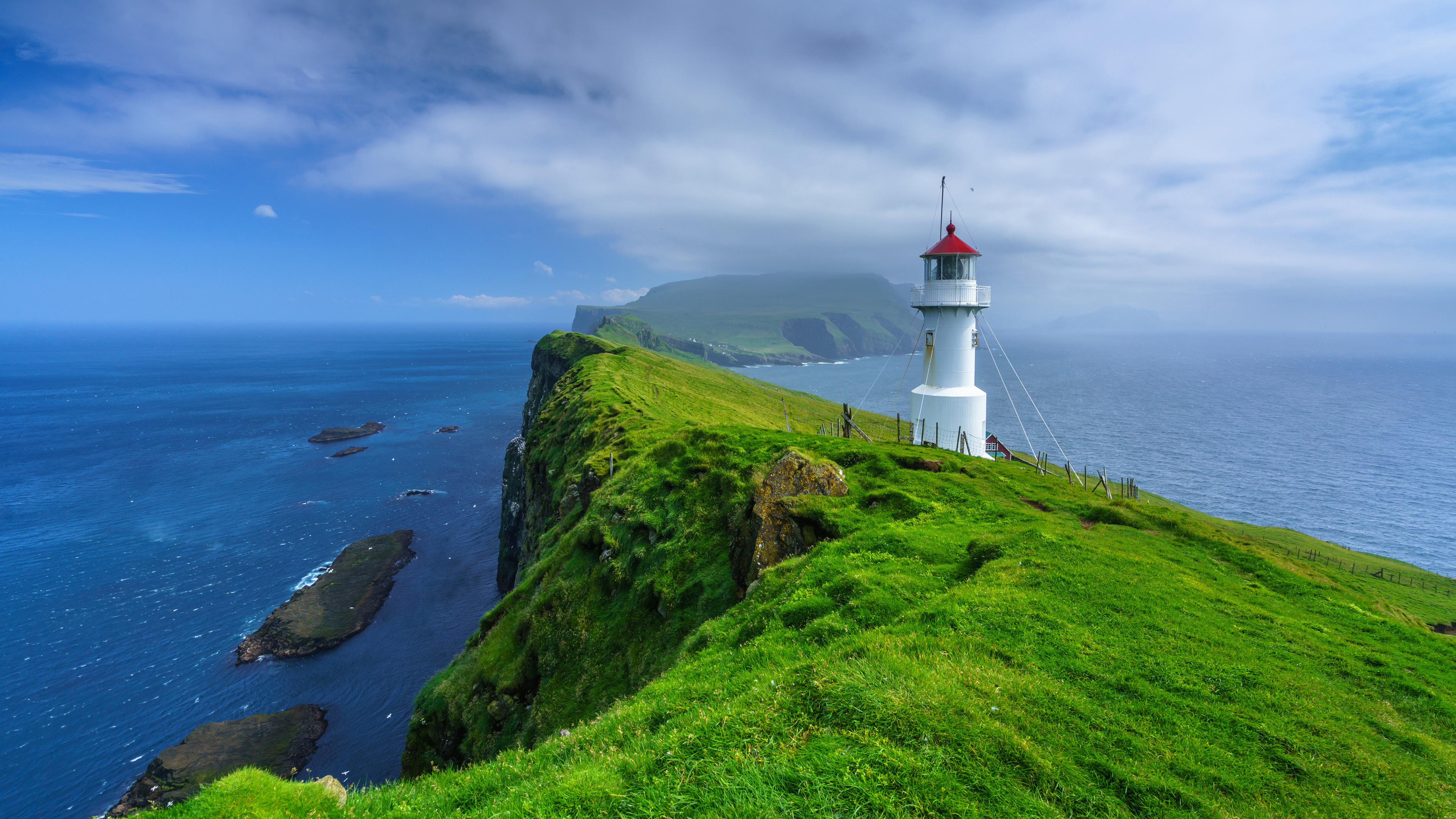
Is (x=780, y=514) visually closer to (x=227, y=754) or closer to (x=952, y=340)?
(x=952, y=340)

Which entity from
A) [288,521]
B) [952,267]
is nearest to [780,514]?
[952,267]

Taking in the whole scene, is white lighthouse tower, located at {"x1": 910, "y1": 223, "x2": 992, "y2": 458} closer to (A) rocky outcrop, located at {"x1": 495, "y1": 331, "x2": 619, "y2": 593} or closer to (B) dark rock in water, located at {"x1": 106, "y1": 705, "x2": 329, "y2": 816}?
(A) rocky outcrop, located at {"x1": 495, "y1": 331, "x2": 619, "y2": 593}

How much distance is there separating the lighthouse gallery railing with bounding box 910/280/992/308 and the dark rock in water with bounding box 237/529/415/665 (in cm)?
5952

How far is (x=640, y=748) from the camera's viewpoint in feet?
31.8

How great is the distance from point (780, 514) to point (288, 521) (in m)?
87.3

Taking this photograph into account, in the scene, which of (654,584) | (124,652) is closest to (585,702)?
(654,584)

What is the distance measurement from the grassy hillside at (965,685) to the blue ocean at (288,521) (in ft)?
70.9

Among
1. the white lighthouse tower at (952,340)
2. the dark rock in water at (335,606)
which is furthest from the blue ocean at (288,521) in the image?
the white lighthouse tower at (952,340)

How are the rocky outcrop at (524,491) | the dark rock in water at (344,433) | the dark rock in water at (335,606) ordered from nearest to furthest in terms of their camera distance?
the dark rock in water at (335,606) < the rocky outcrop at (524,491) < the dark rock in water at (344,433)

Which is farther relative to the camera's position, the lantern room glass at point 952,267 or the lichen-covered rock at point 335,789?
the lantern room glass at point 952,267

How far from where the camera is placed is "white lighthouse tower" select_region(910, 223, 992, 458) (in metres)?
34.5

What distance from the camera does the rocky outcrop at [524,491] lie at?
51.7 m

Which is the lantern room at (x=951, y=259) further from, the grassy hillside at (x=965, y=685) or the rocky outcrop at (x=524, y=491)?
the rocky outcrop at (x=524, y=491)

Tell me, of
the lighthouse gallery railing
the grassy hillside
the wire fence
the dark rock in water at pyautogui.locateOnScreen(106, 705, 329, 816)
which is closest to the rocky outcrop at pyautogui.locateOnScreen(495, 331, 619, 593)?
the dark rock in water at pyautogui.locateOnScreen(106, 705, 329, 816)
